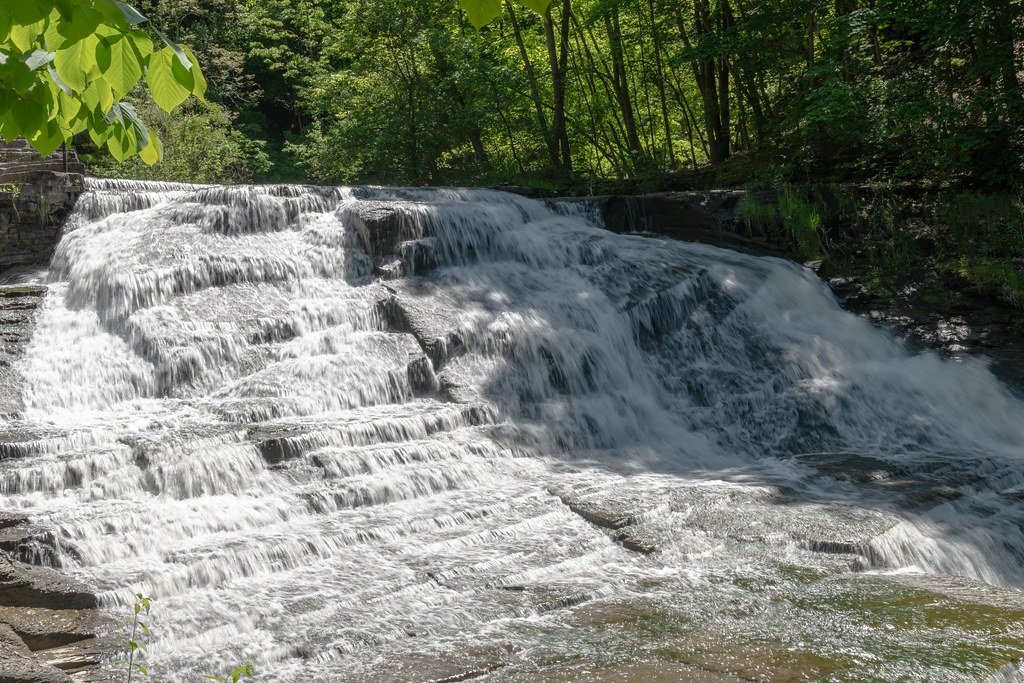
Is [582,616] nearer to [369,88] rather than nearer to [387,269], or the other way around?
[387,269]

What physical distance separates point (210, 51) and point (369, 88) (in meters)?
7.92

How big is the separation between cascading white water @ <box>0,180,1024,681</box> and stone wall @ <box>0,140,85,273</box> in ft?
1.22

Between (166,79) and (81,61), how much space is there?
186 millimetres

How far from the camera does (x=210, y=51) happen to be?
2383 cm

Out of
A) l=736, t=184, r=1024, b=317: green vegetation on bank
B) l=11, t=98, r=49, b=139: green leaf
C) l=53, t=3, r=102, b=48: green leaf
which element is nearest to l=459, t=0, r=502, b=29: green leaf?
l=53, t=3, r=102, b=48: green leaf

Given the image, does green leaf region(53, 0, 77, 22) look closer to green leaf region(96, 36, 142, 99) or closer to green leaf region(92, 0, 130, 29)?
green leaf region(92, 0, 130, 29)

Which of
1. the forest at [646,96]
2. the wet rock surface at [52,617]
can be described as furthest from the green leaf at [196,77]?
the forest at [646,96]

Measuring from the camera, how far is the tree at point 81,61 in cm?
158

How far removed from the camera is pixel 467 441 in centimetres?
717

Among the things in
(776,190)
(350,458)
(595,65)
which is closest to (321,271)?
(350,458)

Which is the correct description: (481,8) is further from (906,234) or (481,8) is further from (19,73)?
(906,234)

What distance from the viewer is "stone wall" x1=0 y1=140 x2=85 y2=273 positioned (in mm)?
10039

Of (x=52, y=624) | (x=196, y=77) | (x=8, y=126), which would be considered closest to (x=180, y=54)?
(x=196, y=77)

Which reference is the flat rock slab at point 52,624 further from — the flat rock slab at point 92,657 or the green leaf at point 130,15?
the green leaf at point 130,15
